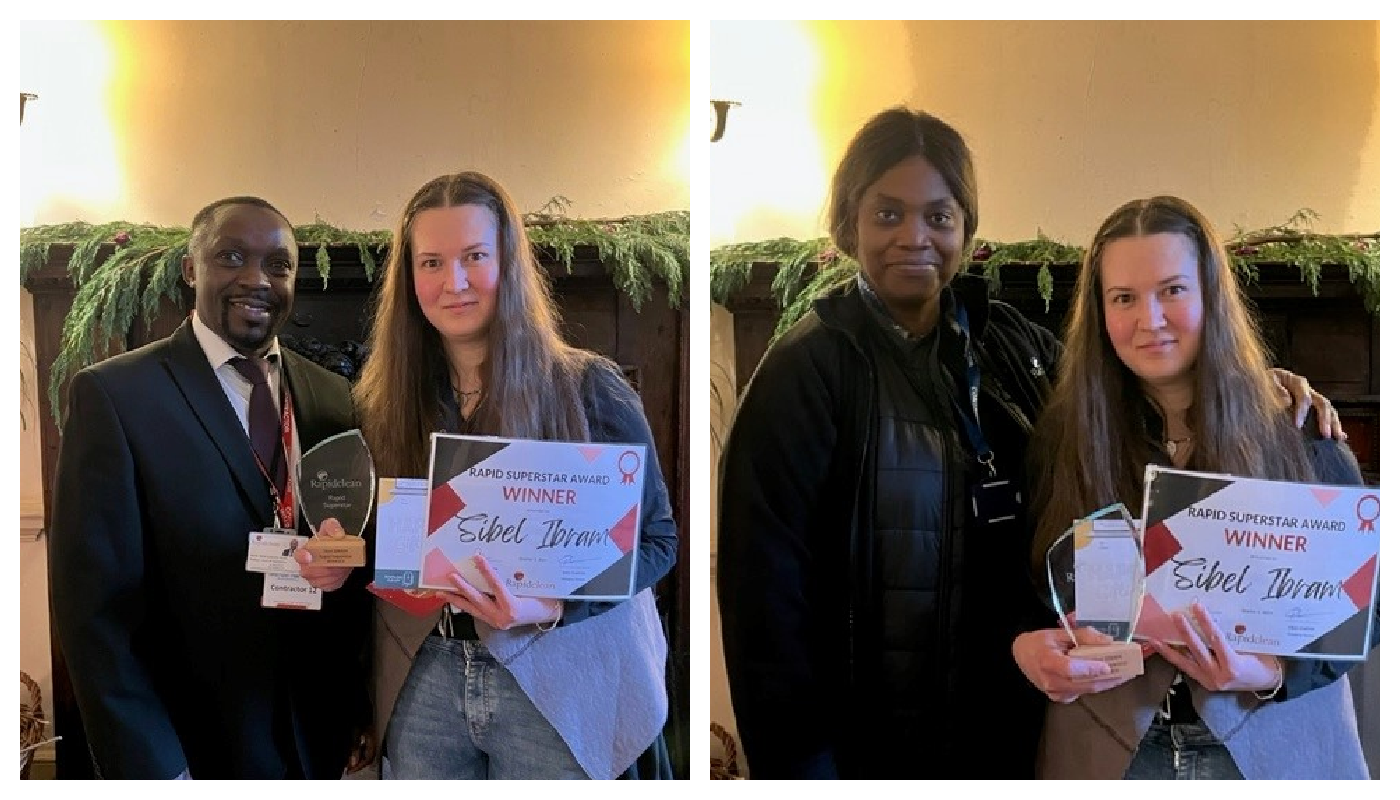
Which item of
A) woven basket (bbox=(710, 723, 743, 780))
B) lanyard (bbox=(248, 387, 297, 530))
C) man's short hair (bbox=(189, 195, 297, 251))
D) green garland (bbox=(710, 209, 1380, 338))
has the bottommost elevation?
woven basket (bbox=(710, 723, 743, 780))

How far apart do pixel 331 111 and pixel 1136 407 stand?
54.0 inches

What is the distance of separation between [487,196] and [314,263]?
0.96 ft

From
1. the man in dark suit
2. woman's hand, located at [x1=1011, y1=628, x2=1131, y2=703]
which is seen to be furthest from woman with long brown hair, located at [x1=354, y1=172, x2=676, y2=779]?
woman's hand, located at [x1=1011, y1=628, x2=1131, y2=703]

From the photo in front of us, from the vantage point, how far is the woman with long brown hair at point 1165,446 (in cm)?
197

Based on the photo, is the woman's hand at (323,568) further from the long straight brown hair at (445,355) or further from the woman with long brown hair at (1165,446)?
the woman with long brown hair at (1165,446)

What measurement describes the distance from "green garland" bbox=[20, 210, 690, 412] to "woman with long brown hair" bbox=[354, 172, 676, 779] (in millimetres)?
56

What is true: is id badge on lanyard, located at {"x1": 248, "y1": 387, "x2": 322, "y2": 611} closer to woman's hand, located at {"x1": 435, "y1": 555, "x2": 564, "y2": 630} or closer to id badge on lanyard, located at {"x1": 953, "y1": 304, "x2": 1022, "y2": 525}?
woman's hand, located at {"x1": 435, "y1": 555, "x2": 564, "y2": 630}

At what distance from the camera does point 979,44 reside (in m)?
2.02

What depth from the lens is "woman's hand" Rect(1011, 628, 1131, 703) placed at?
1.97 meters

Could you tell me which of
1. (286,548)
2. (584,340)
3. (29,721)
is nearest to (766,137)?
(584,340)

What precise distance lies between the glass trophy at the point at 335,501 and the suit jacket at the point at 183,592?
0.03 metres

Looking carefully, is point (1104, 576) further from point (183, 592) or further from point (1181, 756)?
point (183, 592)

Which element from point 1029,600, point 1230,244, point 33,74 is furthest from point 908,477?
point 33,74
